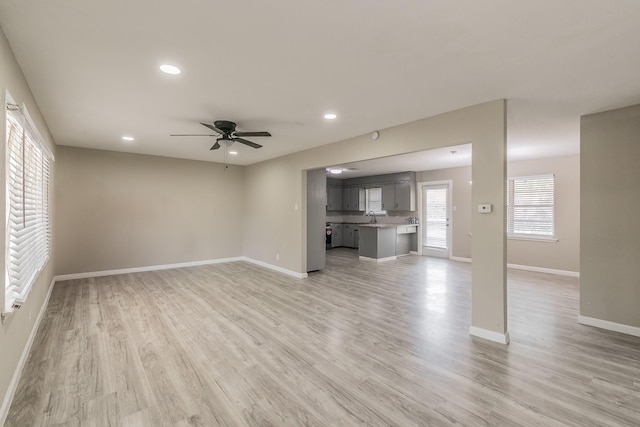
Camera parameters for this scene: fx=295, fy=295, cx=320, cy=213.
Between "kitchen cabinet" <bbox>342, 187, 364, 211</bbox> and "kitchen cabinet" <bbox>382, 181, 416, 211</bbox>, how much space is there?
1004 millimetres

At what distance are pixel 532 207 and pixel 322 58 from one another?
6348mm

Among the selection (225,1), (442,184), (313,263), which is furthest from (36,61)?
(442,184)

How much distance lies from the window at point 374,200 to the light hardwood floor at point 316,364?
16.6ft

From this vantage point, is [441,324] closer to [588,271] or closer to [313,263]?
[588,271]

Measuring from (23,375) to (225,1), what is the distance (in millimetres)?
3237

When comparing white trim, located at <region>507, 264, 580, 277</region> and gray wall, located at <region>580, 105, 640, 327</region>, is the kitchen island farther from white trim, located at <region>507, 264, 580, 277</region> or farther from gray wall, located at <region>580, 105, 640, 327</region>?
gray wall, located at <region>580, 105, 640, 327</region>

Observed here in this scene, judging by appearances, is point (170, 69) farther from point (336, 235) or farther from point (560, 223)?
point (336, 235)

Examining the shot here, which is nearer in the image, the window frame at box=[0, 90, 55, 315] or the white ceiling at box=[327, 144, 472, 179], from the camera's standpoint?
the window frame at box=[0, 90, 55, 315]

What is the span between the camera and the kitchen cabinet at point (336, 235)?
1014cm

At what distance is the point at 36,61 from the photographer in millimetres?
2363

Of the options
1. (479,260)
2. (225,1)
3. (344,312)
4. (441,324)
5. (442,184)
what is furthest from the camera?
(442,184)

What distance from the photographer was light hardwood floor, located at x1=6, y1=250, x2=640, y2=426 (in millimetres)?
2002

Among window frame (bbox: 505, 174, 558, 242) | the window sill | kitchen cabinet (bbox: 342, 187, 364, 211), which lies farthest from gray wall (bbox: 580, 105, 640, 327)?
kitchen cabinet (bbox: 342, 187, 364, 211)

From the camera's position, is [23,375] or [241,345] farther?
[241,345]
